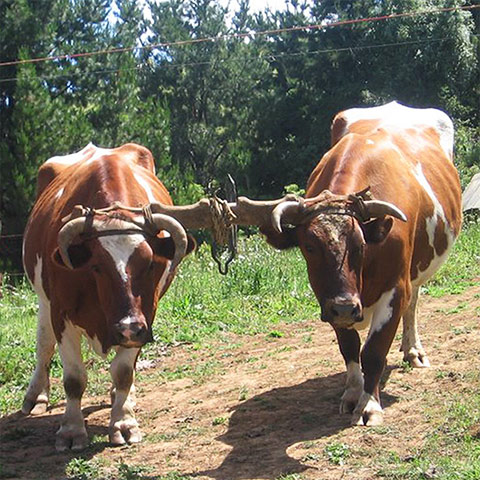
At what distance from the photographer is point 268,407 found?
22.9 ft

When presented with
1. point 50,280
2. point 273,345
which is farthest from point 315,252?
point 273,345

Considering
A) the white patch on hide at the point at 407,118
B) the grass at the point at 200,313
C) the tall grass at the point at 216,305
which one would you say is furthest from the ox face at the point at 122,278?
the white patch on hide at the point at 407,118

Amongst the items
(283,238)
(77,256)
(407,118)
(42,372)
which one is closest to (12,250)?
(42,372)

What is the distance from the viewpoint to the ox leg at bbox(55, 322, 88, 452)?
6.41 m

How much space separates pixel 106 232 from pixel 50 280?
86cm

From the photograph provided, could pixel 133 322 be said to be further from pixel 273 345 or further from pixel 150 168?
pixel 273 345

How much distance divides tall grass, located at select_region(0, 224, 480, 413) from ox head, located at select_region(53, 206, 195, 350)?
2.34m

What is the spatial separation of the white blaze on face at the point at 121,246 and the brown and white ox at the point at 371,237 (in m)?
0.98

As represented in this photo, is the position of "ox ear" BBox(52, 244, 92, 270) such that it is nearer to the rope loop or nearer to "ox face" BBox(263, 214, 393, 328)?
the rope loop

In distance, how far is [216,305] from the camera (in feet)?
36.3

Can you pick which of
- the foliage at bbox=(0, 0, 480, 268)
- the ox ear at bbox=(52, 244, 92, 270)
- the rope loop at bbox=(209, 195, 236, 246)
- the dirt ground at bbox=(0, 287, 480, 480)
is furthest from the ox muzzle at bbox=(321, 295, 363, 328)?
the foliage at bbox=(0, 0, 480, 268)

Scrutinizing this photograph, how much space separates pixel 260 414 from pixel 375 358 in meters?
1.02

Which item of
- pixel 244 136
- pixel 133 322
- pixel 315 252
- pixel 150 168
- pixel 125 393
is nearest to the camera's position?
pixel 133 322

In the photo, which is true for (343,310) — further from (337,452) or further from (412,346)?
(412,346)
